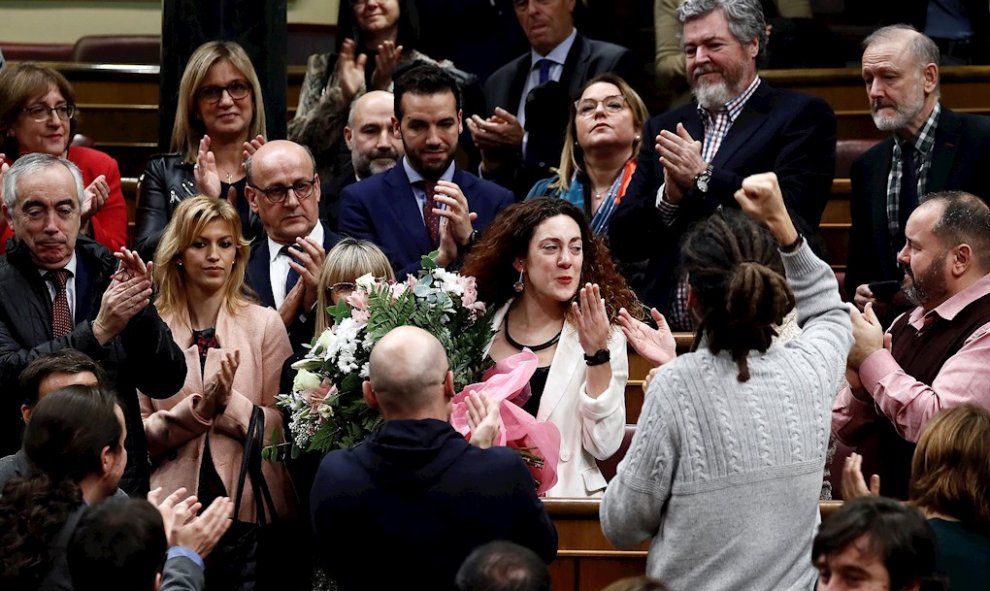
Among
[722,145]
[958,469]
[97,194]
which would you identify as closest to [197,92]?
[97,194]

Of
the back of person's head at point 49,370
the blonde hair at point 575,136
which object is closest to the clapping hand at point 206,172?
the blonde hair at point 575,136

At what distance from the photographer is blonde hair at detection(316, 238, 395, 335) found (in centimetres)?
450

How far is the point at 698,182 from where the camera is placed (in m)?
4.72

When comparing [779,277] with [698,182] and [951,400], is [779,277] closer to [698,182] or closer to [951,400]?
[951,400]

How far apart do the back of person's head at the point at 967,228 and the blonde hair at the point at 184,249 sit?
6.26 ft

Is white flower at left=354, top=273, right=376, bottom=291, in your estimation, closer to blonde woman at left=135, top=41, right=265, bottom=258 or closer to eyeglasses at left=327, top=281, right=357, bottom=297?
eyeglasses at left=327, top=281, right=357, bottom=297

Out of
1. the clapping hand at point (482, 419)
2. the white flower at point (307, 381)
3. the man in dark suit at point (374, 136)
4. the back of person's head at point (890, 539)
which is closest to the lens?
the back of person's head at point (890, 539)

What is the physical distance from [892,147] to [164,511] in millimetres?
2868

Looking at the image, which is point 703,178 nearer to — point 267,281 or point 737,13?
point 737,13

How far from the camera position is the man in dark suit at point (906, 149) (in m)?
4.93

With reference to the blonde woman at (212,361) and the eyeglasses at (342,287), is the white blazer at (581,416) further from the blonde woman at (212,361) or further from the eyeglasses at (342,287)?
the blonde woman at (212,361)

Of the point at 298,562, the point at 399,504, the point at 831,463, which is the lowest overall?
the point at 298,562

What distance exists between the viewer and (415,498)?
2.99 m

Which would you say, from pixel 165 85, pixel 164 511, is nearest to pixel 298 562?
pixel 164 511
